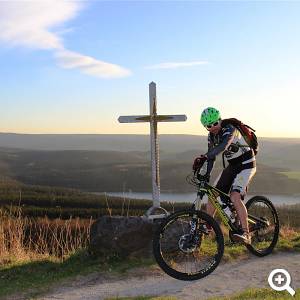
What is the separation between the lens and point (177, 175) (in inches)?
4333

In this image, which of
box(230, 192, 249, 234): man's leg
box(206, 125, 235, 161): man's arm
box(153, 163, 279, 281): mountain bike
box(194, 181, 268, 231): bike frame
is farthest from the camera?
box(230, 192, 249, 234): man's leg

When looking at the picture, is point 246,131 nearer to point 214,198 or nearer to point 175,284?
point 214,198

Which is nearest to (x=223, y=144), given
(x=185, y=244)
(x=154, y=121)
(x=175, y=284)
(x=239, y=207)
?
(x=239, y=207)

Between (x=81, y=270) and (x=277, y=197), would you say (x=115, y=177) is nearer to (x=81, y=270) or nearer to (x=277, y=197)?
(x=277, y=197)

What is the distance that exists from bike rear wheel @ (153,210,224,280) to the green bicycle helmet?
1.41 meters

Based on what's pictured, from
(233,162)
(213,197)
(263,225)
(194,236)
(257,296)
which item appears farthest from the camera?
(263,225)

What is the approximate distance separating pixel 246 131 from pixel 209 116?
804 mm

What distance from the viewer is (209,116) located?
7586 millimetres

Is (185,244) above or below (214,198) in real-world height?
below

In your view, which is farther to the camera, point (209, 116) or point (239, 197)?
point (239, 197)

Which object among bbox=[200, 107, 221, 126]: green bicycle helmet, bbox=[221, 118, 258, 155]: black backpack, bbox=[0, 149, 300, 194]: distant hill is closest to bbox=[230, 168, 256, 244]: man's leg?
bbox=[221, 118, 258, 155]: black backpack

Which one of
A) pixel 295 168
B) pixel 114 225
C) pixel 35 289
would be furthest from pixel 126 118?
pixel 295 168

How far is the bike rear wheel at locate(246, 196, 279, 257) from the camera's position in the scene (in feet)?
29.6

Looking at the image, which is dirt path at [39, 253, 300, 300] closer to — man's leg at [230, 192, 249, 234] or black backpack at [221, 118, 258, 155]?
man's leg at [230, 192, 249, 234]
